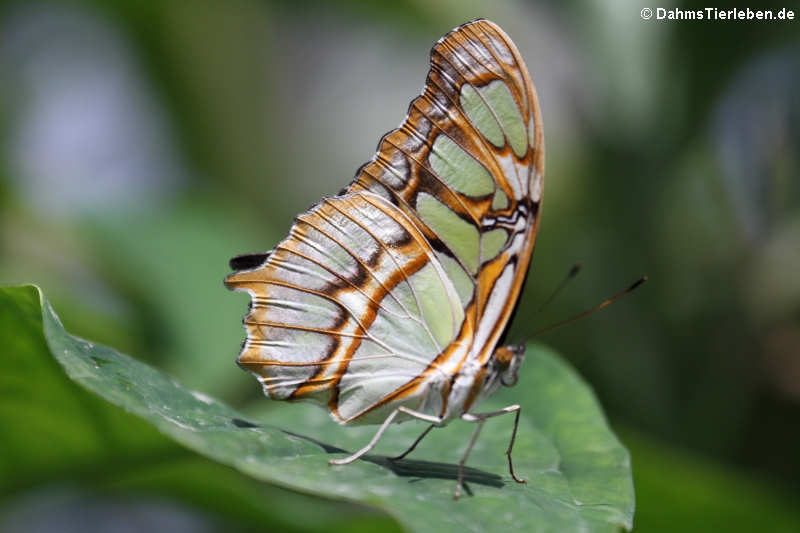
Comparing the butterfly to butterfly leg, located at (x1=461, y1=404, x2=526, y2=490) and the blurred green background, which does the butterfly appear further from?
the blurred green background

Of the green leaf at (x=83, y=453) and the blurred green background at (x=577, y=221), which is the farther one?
the blurred green background at (x=577, y=221)

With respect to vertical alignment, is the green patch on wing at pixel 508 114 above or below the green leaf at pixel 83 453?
above

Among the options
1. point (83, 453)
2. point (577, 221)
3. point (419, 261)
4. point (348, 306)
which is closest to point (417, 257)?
point (419, 261)

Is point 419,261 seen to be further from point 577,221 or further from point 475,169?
point 577,221

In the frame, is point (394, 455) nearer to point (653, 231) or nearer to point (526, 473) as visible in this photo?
point (526, 473)

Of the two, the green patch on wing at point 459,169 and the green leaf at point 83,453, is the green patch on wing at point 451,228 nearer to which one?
the green patch on wing at point 459,169

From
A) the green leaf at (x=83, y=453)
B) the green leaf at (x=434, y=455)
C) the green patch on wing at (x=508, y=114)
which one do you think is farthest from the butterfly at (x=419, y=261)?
the green leaf at (x=83, y=453)
